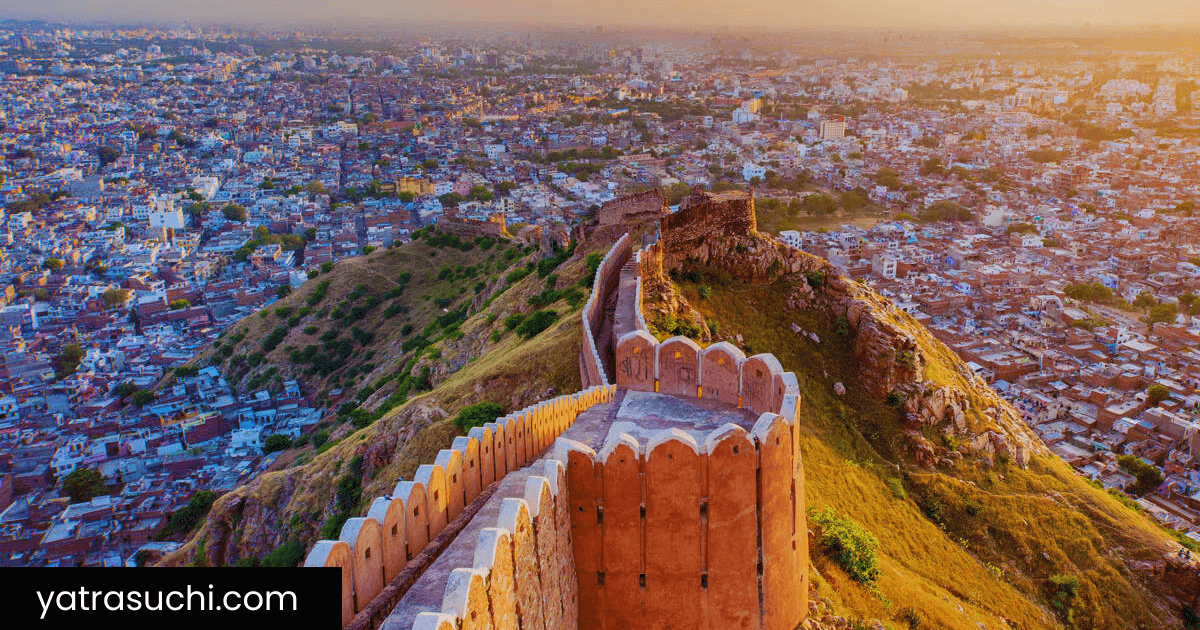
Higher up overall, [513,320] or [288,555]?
[513,320]

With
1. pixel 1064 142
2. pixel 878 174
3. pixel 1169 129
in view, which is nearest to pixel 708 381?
pixel 878 174

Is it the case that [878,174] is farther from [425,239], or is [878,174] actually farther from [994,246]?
[425,239]

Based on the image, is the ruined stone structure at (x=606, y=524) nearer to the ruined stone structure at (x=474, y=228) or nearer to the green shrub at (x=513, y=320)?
the green shrub at (x=513, y=320)

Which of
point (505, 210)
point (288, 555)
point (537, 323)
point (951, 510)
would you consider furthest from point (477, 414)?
point (505, 210)

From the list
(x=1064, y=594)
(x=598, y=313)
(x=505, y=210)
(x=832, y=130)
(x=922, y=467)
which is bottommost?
(x=505, y=210)

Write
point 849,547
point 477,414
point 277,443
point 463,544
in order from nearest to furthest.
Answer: point 463,544 → point 849,547 → point 477,414 → point 277,443

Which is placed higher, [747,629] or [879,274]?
[747,629]

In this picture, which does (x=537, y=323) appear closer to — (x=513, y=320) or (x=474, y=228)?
(x=513, y=320)
